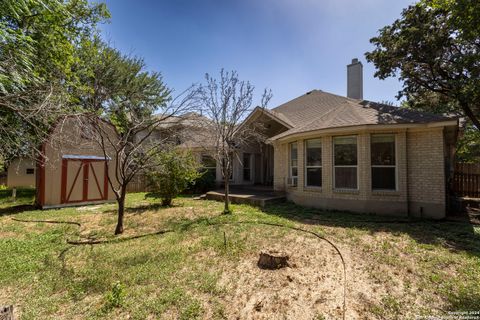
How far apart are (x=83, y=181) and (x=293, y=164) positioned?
1015 cm

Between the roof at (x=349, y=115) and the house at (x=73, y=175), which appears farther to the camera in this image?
the house at (x=73, y=175)

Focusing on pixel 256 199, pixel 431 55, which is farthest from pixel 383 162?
pixel 431 55

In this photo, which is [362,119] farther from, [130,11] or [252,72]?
[130,11]

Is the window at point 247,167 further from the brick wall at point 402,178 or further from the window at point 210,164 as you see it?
the brick wall at point 402,178

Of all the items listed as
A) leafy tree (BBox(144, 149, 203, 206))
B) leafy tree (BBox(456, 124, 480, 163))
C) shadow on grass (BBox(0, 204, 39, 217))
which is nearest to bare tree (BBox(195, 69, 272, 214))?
leafy tree (BBox(144, 149, 203, 206))

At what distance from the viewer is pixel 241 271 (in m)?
4.23

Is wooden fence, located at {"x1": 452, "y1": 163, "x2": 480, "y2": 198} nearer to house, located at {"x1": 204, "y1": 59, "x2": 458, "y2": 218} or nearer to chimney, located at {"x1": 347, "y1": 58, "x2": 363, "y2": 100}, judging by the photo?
house, located at {"x1": 204, "y1": 59, "x2": 458, "y2": 218}

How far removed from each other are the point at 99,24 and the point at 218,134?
6.56 meters

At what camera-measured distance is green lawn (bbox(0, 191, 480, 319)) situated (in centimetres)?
327

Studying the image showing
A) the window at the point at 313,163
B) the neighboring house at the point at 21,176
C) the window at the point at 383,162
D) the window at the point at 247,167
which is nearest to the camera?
the window at the point at 383,162

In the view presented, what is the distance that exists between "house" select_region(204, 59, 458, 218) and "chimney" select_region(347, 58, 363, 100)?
14.6 feet

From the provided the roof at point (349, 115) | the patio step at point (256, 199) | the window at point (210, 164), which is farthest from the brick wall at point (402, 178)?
the window at point (210, 164)

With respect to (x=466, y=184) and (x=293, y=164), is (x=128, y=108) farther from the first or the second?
(x=466, y=184)

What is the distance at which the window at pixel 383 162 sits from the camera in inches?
314
